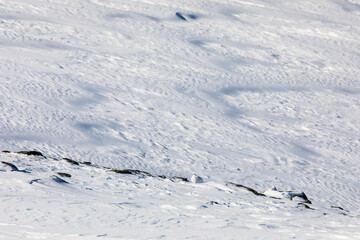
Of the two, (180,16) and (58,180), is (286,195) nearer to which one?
(58,180)

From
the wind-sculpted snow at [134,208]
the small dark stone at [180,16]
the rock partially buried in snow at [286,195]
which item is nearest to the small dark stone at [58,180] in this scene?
the wind-sculpted snow at [134,208]

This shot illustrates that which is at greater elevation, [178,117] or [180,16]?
[180,16]

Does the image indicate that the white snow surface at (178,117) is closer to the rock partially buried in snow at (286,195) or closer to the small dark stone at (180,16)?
the small dark stone at (180,16)

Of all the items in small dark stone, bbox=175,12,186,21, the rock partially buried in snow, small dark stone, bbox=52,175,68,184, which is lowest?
the rock partially buried in snow

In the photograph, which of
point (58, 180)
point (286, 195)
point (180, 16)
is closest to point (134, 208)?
point (58, 180)

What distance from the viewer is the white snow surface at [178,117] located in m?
2.75

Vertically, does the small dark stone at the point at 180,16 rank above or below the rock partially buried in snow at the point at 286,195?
above

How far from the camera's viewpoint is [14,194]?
2736 mm

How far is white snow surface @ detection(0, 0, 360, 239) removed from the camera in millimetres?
2752

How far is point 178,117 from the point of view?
6.00 m

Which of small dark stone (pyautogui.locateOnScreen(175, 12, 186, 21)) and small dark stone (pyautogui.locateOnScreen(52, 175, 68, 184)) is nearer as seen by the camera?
small dark stone (pyautogui.locateOnScreen(52, 175, 68, 184))

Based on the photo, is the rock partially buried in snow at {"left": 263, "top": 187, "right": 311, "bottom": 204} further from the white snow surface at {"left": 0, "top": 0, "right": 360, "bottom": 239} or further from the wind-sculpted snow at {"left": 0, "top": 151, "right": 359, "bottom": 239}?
the white snow surface at {"left": 0, "top": 0, "right": 360, "bottom": 239}

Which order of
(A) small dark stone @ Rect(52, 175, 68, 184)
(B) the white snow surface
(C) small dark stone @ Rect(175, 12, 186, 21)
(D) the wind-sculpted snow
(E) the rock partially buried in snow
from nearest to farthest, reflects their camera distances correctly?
(D) the wind-sculpted snow < (B) the white snow surface < (A) small dark stone @ Rect(52, 175, 68, 184) < (E) the rock partially buried in snow < (C) small dark stone @ Rect(175, 12, 186, 21)

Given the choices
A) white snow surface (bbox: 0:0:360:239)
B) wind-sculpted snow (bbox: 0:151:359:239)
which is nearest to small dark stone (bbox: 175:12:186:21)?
white snow surface (bbox: 0:0:360:239)
